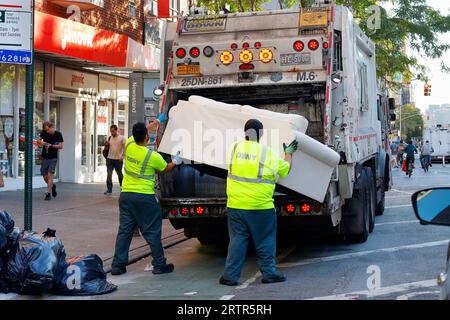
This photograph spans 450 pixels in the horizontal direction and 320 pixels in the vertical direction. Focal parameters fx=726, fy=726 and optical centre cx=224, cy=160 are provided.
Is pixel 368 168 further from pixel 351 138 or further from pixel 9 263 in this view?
pixel 9 263

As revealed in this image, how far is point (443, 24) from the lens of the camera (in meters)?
25.2

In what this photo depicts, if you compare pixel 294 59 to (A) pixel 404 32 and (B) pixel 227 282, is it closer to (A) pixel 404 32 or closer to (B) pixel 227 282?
(B) pixel 227 282

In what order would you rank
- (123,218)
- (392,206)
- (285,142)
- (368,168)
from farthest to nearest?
1. (392,206)
2. (368,168)
3. (123,218)
4. (285,142)

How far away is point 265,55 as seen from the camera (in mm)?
9070

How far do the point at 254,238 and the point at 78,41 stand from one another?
10.5m

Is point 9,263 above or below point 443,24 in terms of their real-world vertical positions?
below

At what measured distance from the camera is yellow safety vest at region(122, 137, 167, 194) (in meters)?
8.27

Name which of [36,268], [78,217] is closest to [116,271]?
[36,268]

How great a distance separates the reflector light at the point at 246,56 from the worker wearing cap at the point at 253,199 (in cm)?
183

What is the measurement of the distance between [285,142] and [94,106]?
14.6m

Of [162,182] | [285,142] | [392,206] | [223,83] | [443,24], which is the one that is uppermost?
[443,24]

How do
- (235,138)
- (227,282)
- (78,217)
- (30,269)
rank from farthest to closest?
(78,217) → (235,138) → (227,282) → (30,269)

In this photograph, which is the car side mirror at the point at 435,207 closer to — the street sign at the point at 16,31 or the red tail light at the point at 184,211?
the red tail light at the point at 184,211

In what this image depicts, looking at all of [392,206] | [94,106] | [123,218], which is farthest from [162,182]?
[94,106]
